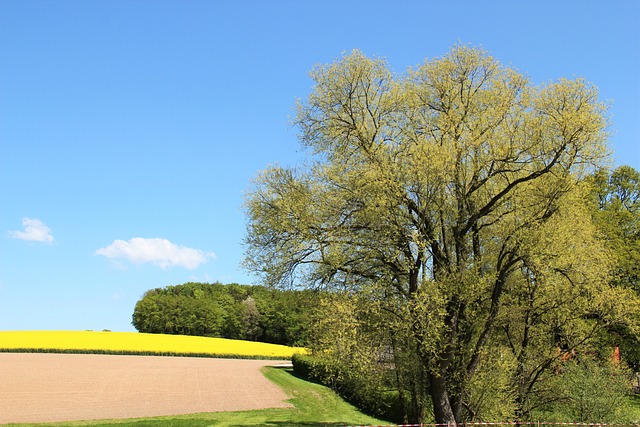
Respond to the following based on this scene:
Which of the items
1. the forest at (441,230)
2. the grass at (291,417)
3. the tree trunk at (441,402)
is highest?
the forest at (441,230)

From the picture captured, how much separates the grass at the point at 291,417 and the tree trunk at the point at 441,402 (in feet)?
19.3

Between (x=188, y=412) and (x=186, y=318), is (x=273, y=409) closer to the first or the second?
(x=188, y=412)

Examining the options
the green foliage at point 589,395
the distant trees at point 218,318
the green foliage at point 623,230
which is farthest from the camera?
the distant trees at point 218,318

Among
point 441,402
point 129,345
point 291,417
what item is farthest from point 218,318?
point 441,402

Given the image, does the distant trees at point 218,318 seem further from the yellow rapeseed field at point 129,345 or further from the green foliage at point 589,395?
the green foliage at point 589,395

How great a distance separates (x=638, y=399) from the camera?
4178 cm

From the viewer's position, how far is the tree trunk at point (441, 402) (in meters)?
19.5

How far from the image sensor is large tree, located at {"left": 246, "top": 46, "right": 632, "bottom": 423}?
19.2 metres

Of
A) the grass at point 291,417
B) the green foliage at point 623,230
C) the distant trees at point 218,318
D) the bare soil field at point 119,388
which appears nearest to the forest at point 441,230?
the grass at point 291,417

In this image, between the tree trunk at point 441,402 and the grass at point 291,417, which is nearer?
the tree trunk at point 441,402

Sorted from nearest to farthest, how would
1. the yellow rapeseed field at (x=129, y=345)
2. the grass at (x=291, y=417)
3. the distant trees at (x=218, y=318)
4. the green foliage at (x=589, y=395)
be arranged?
the grass at (x=291, y=417), the green foliage at (x=589, y=395), the yellow rapeseed field at (x=129, y=345), the distant trees at (x=218, y=318)

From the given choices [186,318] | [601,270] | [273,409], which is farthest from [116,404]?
[186,318]

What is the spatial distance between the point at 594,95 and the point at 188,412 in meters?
21.9

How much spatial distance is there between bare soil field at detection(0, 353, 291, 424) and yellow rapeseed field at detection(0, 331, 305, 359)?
6.18m
